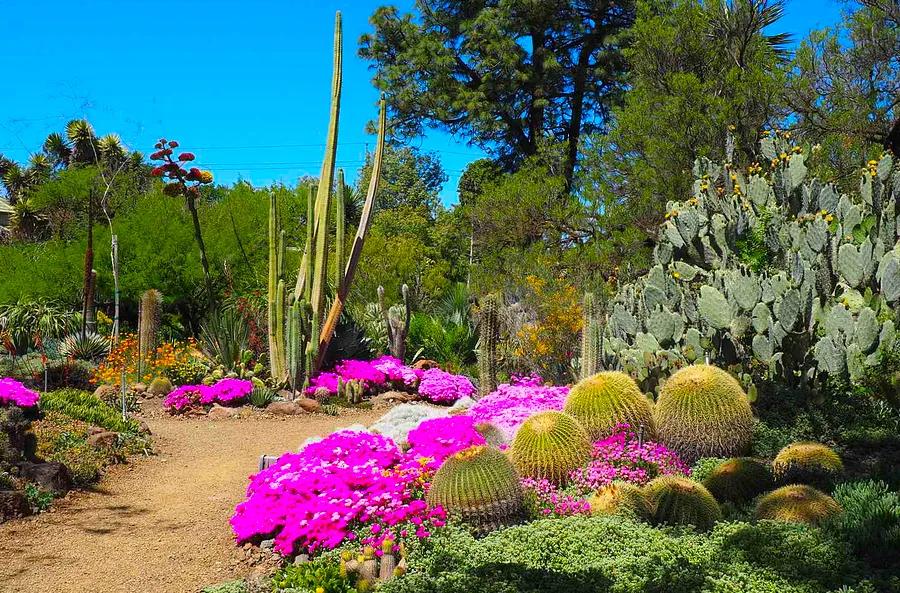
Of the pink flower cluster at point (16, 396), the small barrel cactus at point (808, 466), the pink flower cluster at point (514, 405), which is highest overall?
the pink flower cluster at point (16, 396)

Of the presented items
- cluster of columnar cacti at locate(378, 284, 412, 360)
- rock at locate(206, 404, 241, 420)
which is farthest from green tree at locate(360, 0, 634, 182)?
rock at locate(206, 404, 241, 420)

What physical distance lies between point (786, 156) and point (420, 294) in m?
12.8

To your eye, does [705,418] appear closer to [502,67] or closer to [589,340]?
[589,340]

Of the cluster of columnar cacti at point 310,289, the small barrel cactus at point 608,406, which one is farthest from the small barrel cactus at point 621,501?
the cluster of columnar cacti at point 310,289

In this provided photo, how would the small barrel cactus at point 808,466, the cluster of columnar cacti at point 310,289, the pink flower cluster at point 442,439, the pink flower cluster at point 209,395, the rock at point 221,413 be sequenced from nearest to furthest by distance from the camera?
the small barrel cactus at point 808,466
the pink flower cluster at point 442,439
the rock at point 221,413
the pink flower cluster at point 209,395
the cluster of columnar cacti at point 310,289

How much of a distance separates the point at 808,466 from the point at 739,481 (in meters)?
0.52

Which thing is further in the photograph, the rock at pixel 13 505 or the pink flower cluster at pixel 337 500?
the rock at pixel 13 505

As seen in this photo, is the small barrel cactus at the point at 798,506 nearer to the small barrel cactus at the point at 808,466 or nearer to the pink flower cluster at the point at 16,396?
the small barrel cactus at the point at 808,466

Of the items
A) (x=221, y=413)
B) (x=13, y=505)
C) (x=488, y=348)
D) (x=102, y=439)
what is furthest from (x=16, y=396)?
(x=488, y=348)

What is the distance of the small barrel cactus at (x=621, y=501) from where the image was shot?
189 inches

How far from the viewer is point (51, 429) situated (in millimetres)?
8109

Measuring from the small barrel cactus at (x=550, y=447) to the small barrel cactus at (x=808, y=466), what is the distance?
1344 millimetres

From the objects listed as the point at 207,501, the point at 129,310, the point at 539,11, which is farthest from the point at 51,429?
the point at 539,11

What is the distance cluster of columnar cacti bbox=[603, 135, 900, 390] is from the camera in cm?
720
